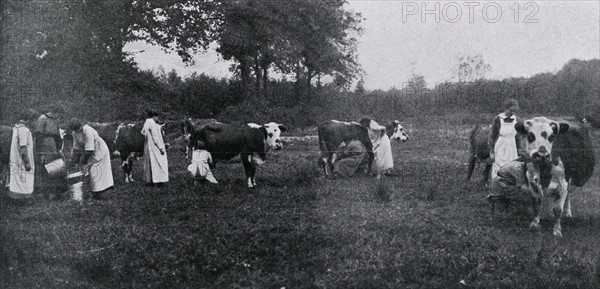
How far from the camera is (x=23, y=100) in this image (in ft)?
59.7

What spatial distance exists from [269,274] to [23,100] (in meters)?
16.0

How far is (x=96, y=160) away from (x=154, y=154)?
6.13ft

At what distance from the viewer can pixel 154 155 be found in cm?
1212

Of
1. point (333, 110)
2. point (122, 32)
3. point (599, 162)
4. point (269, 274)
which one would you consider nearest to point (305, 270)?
point (269, 274)

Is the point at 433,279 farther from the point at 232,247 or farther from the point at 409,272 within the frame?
the point at 232,247

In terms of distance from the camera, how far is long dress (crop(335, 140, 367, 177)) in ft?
45.9

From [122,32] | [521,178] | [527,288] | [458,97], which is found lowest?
[527,288]

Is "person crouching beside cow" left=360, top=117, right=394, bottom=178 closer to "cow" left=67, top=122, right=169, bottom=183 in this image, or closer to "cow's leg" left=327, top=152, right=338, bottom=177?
"cow's leg" left=327, top=152, right=338, bottom=177

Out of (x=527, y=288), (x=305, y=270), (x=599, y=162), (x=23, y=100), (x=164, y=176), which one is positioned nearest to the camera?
(x=527, y=288)

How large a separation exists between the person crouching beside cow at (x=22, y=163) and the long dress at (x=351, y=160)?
7.52 meters

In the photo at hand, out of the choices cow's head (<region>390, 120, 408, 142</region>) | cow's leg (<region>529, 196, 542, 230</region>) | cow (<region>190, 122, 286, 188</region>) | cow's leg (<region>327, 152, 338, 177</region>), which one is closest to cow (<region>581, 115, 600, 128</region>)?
cow's leg (<region>529, 196, 542, 230</region>)

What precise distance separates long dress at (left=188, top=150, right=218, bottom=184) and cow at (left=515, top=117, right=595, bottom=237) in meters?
7.32

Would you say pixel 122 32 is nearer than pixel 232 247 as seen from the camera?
No

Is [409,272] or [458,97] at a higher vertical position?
[458,97]
